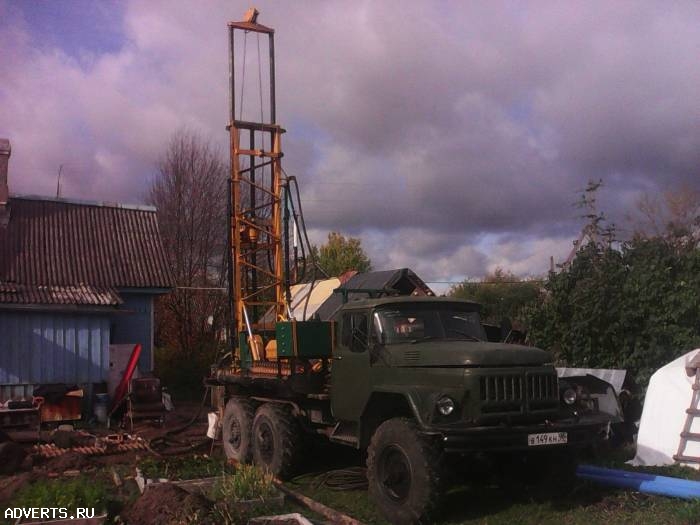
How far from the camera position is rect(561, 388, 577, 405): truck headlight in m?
7.91

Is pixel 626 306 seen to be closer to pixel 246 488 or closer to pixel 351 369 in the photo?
pixel 351 369

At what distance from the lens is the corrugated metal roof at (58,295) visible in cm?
1536

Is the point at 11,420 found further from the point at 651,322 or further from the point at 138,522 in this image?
the point at 651,322

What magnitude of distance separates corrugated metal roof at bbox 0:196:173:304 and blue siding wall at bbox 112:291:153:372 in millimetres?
588

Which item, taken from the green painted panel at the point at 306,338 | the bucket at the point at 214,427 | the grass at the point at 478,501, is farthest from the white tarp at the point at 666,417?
the bucket at the point at 214,427

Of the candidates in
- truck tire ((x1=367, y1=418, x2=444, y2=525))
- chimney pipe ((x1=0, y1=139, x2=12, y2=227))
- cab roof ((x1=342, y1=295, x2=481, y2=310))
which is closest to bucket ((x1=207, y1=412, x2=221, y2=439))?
cab roof ((x1=342, y1=295, x2=481, y2=310))

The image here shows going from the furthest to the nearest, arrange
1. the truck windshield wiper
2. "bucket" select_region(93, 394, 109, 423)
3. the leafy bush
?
"bucket" select_region(93, 394, 109, 423)
the leafy bush
the truck windshield wiper

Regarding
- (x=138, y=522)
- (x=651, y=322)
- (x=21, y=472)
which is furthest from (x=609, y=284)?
(x=21, y=472)

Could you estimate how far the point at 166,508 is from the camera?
670 cm

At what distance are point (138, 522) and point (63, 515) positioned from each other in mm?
735

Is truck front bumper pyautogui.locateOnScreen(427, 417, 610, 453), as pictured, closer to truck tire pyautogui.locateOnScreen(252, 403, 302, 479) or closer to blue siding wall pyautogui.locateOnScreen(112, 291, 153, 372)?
truck tire pyautogui.locateOnScreen(252, 403, 302, 479)

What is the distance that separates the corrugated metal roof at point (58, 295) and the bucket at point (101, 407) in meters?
2.14

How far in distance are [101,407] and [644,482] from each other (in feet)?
37.1

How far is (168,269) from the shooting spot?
18.5 meters
